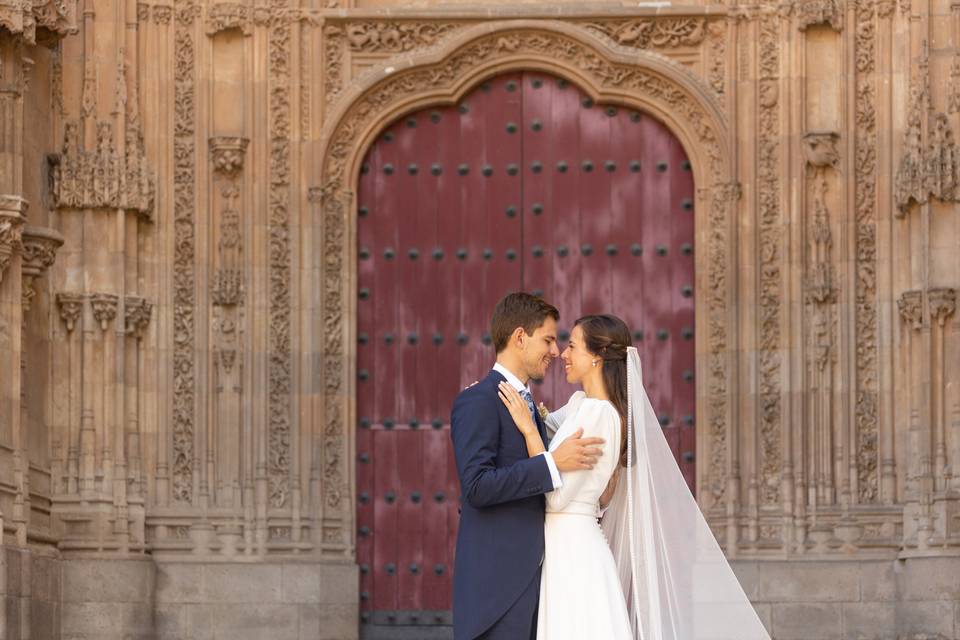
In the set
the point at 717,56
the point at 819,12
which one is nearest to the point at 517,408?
the point at 819,12

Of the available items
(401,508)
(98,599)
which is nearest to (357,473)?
(401,508)

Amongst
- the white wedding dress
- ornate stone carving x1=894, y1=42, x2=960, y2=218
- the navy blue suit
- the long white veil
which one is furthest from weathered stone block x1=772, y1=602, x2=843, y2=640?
the navy blue suit

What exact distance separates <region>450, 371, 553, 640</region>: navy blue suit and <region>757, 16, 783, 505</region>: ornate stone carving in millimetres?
7685

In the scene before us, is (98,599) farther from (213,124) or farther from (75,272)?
(213,124)

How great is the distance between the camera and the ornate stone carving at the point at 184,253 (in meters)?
16.1

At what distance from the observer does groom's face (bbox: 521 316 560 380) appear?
8.52 metres

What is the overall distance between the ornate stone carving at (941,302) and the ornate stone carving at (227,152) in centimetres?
542

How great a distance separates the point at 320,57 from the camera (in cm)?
1650

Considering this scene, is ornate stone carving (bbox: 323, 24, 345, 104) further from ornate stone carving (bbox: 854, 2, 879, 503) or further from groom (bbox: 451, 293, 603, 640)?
groom (bbox: 451, 293, 603, 640)

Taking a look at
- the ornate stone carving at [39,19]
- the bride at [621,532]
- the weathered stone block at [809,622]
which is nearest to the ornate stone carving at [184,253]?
the ornate stone carving at [39,19]

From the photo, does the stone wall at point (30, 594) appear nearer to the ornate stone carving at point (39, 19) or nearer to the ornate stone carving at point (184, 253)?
the ornate stone carving at point (184, 253)

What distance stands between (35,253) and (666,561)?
7.26 metres

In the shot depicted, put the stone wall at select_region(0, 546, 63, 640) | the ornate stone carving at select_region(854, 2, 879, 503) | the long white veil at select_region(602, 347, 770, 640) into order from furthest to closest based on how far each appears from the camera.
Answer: the ornate stone carving at select_region(854, 2, 879, 503)
the stone wall at select_region(0, 546, 63, 640)
the long white veil at select_region(602, 347, 770, 640)

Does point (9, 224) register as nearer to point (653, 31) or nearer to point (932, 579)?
point (653, 31)
